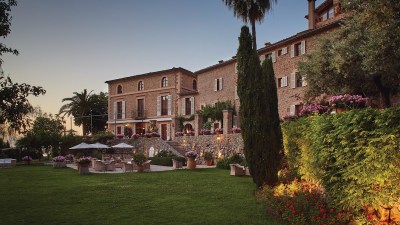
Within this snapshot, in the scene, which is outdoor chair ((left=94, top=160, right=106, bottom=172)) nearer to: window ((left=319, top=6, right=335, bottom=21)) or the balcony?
the balcony

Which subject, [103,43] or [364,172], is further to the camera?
[103,43]

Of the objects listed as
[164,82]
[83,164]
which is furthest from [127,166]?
[164,82]

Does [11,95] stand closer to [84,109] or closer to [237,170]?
[237,170]

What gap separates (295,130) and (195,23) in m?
17.5

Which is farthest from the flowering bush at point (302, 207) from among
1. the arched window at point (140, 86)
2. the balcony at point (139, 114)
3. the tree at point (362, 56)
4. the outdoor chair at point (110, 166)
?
the arched window at point (140, 86)

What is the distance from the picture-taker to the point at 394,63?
44.0ft

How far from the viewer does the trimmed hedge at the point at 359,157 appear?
208 inches

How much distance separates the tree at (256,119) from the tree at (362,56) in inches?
160

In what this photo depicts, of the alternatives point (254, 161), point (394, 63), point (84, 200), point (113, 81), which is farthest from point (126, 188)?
point (113, 81)

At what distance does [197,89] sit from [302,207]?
3037 centimetres

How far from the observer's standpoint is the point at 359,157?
19.4 feet

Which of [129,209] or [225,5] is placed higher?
[225,5]

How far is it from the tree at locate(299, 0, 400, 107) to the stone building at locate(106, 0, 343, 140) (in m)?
5.35

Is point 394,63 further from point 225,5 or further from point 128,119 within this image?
point 128,119
